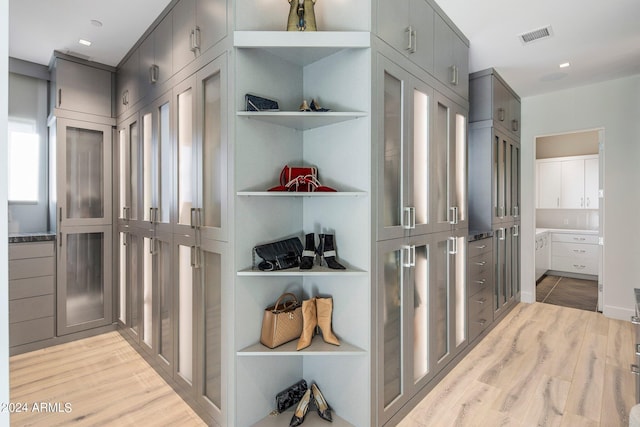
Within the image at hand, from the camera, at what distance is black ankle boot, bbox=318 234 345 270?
1752 millimetres

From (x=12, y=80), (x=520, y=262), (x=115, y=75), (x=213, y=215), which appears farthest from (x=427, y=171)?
(x=12, y=80)

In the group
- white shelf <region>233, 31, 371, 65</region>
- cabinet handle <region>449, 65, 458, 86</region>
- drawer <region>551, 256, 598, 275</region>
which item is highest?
cabinet handle <region>449, 65, 458, 86</region>

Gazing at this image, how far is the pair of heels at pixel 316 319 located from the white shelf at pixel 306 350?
0.03m

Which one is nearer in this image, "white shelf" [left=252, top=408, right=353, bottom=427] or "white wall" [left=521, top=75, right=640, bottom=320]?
"white shelf" [left=252, top=408, right=353, bottom=427]

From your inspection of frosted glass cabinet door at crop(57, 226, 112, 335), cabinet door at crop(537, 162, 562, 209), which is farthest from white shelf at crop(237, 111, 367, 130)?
cabinet door at crop(537, 162, 562, 209)

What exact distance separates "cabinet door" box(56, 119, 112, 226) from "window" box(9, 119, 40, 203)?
53 centimetres

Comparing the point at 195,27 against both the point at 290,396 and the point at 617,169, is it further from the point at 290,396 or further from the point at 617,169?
the point at 617,169

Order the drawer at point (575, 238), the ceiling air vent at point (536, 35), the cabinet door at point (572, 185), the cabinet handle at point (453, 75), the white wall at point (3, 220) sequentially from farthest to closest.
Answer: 1. the cabinet door at point (572, 185)
2. the drawer at point (575, 238)
3. the ceiling air vent at point (536, 35)
4. the cabinet handle at point (453, 75)
5. the white wall at point (3, 220)

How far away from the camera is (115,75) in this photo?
335cm

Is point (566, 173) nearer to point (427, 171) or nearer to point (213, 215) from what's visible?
point (427, 171)

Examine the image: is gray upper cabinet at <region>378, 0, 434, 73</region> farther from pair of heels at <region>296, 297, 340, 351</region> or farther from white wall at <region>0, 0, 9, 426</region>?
white wall at <region>0, 0, 9, 426</region>

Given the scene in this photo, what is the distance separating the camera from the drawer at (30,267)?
9.39ft

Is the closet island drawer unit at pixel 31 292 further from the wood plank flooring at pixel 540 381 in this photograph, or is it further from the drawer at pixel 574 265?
the drawer at pixel 574 265

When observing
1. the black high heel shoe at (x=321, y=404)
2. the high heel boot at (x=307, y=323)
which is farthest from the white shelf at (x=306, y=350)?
the black high heel shoe at (x=321, y=404)
